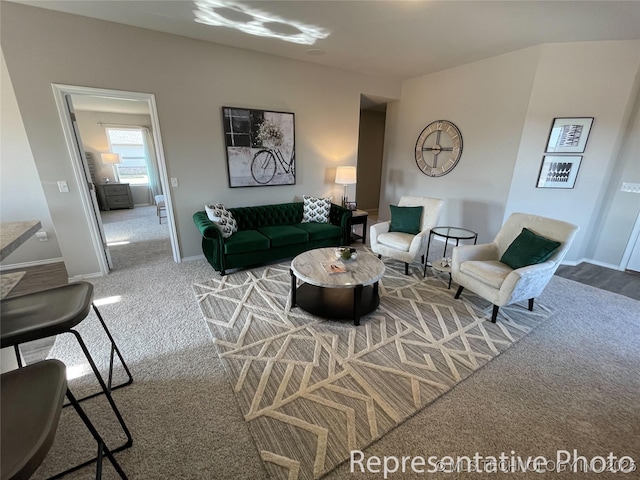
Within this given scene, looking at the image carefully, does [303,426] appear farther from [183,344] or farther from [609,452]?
[609,452]

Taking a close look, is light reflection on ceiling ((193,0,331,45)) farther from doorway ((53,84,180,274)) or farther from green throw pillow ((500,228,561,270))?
green throw pillow ((500,228,561,270))

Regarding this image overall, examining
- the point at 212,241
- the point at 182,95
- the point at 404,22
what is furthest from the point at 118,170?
the point at 404,22

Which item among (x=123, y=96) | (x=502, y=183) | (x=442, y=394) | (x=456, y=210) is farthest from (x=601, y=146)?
(x=123, y=96)

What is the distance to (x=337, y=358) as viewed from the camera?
2.19 metres

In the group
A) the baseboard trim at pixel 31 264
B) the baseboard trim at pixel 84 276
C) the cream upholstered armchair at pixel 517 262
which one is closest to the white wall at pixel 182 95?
the baseboard trim at pixel 84 276

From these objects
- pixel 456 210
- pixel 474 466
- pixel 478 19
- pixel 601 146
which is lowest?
pixel 474 466

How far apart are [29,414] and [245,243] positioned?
2.76m

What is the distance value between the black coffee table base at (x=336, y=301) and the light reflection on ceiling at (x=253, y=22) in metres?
2.72

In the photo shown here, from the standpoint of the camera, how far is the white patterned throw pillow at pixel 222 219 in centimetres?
364

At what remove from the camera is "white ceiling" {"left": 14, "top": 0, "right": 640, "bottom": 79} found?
2.61 meters

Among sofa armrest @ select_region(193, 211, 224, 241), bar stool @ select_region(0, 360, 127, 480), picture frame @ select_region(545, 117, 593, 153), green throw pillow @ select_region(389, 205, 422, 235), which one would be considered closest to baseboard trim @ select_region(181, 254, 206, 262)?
sofa armrest @ select_region(193, 211, 224, 241)

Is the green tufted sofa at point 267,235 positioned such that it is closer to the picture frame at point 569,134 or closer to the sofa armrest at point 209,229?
the sofa armrest at point 209,229

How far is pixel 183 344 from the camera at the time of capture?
2.31 m

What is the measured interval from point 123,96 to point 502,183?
5239mm
